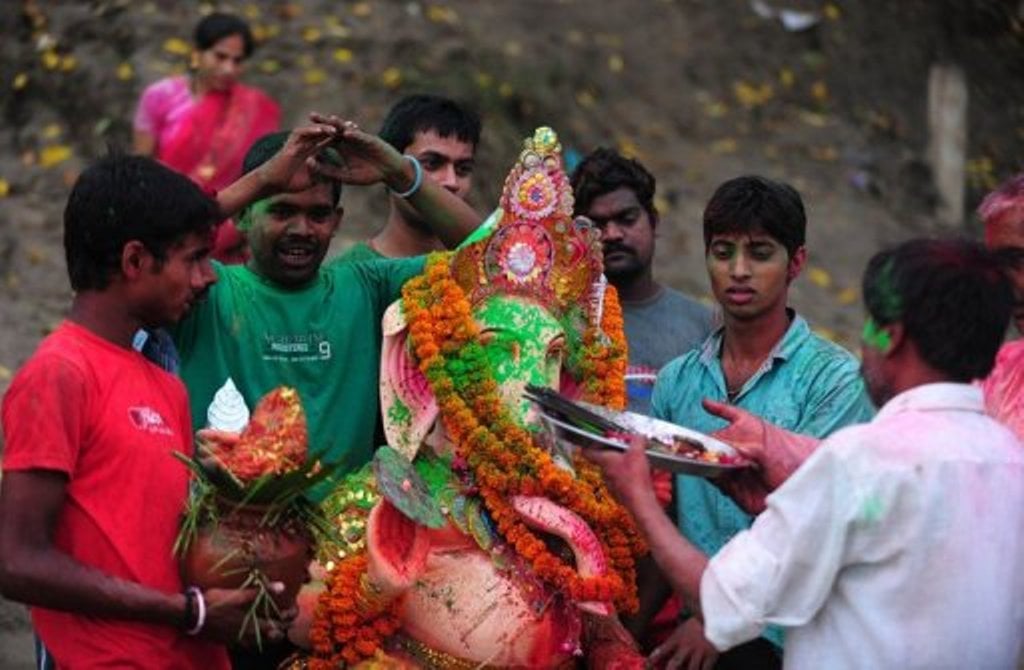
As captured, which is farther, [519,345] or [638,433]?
[519,345]

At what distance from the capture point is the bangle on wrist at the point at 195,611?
177 inches

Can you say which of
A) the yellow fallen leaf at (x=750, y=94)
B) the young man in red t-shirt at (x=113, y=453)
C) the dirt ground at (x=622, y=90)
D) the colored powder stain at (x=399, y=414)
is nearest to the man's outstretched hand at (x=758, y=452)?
the colored powder stain at (x=399, y=414)

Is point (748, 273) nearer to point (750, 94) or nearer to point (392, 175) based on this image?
point (392, 175)

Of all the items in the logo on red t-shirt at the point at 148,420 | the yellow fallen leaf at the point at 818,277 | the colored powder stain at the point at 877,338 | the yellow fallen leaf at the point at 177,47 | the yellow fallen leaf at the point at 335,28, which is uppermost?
the colored powder stain at the point at 877,338

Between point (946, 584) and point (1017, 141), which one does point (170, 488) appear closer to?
point (946, 584)

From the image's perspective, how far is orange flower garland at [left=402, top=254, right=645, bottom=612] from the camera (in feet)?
17.7

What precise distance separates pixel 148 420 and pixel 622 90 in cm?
937

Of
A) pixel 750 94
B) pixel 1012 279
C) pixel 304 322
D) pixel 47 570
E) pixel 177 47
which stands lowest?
pixel 177 47

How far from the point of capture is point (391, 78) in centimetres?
1230

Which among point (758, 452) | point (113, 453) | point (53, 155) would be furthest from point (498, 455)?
point (53, 155)

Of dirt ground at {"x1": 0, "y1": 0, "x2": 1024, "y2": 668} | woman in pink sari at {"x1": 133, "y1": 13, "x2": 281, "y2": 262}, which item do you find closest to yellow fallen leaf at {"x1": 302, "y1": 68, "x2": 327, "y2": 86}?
dirt ground at {"x1": 0, "y1": 0, "x2": 1024, "y2": 668}

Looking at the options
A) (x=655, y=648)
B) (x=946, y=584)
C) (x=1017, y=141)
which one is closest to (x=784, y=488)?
(x=946, y=584)

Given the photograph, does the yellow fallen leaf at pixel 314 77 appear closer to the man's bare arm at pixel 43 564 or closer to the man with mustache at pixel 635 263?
the man with mustache at pixel 635 263

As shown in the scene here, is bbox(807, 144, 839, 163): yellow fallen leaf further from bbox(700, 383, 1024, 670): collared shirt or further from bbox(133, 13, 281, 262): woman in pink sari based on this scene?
bbox(700, 383, 1024, 670): collared shirt
